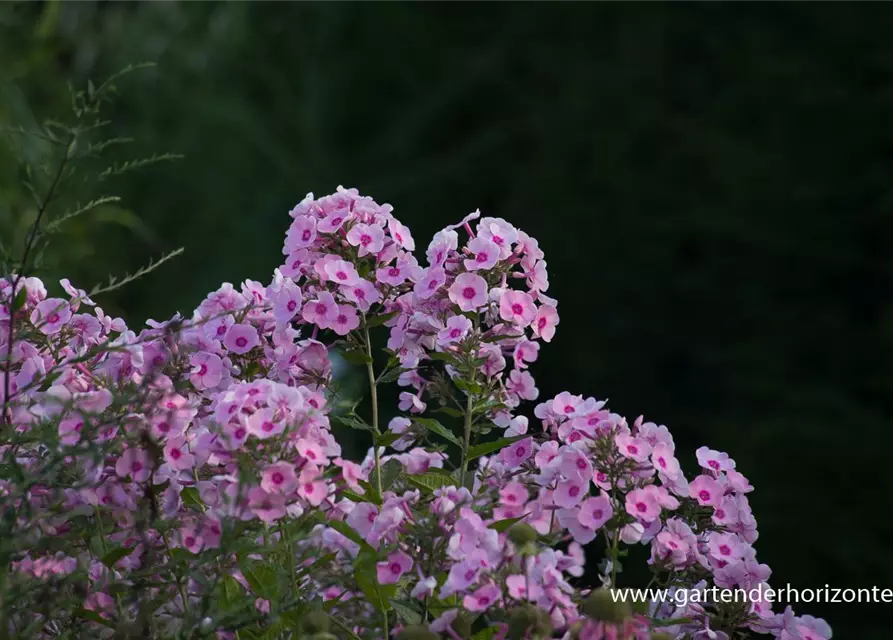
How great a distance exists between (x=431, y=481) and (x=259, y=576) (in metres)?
0.31

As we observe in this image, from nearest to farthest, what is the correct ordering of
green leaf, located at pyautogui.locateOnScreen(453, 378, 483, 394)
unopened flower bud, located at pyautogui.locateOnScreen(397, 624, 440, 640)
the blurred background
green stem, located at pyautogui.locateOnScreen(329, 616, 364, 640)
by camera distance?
1. unopened flower bud, located at pyautogui.locateOnScreen(397, 624, 440, 640)
2. green stem, located at pyautogui.locateOnScreen(329, 616, 364, 640)
3. green leaf, located at pyautogui.locateOnScreen(453, 378, 483, 394)
4. the blurred background

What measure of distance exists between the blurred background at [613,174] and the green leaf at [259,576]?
3.80 m

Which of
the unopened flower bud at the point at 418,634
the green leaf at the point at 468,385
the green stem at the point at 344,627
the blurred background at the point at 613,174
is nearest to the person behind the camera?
the unopened flower bud at the point at 418,634

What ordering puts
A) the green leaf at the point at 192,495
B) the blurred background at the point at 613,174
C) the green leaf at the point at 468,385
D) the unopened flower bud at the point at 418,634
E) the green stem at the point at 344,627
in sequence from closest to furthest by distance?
the unopened flower bud at the point at 418,634
the green stem at the point at 344,627
the green leaf at the point at 192,495
the green leaf at the point at 468,385
the blurred background at the point at 613,174

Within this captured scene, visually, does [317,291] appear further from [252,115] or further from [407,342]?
[252,115]

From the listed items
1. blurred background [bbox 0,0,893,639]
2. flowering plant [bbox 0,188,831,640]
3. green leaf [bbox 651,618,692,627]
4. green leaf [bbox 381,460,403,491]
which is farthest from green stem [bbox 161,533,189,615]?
blurred background [bbox 0,0,893,639]

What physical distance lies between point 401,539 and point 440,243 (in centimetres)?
47

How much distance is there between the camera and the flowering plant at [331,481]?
5.16ft

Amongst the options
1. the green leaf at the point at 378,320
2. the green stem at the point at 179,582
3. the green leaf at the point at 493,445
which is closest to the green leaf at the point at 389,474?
the green leaf at the point at 493,445

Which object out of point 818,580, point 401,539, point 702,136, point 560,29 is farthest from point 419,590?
point 560,29

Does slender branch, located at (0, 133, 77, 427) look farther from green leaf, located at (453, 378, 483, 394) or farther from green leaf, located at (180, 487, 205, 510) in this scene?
green leaf, located at (453, 378, 483, 394)

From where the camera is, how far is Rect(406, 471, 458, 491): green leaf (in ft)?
6.47

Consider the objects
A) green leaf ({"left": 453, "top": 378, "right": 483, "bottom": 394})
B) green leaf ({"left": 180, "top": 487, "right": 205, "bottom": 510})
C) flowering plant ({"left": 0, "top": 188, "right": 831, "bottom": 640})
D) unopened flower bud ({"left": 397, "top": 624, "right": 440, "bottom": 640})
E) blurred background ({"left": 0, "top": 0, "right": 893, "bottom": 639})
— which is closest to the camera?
unopened flower bud ({"left": 397, "top": 624, "right": 440, "bottom": 640})

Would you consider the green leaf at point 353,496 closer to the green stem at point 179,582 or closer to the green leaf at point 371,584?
the green leaf at point 371,584
